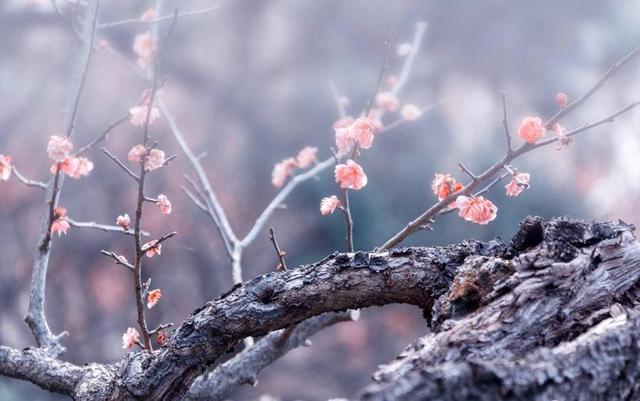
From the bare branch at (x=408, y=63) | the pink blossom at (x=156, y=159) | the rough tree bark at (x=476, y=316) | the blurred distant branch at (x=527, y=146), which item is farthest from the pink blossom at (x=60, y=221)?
the bare branch at (x=408, y=63)

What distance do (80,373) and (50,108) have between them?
1.96 metres

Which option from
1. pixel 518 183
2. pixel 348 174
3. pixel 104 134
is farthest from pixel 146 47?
pixel 518 183

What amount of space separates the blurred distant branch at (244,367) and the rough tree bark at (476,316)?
0.33 m

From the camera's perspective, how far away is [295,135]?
2834mm

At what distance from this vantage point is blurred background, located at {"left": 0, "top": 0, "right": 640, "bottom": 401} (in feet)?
8.50

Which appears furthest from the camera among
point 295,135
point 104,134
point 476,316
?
point 295,135

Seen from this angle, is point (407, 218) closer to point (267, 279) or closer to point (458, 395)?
point (267, 279)

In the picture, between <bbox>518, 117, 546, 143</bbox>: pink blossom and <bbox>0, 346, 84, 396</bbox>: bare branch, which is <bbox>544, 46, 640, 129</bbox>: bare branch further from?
A: <bbox>0, 346, 84, 396</bbox>: bare branch

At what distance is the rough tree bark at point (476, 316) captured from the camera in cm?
53

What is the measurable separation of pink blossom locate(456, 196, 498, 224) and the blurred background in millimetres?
1531

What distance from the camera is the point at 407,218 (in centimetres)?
276

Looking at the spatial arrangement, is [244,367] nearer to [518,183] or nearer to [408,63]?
[518,183]

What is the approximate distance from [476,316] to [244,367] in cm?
91

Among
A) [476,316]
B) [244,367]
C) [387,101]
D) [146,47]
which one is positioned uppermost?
[146,47]
